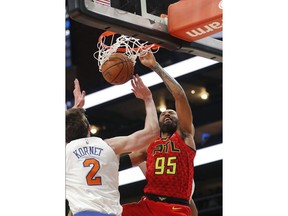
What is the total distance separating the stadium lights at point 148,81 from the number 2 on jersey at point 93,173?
13.0 inches

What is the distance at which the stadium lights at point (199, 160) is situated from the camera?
3.70 metres

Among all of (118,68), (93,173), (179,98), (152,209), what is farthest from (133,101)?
(152,209)

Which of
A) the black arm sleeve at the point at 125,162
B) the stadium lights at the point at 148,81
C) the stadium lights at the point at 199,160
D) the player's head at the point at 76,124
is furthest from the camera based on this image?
the black arm sleeve at the point at 125,162

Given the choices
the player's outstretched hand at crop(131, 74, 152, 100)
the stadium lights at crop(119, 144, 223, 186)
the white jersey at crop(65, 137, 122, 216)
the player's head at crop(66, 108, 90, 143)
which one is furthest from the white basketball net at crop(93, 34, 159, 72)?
the stadium lights at crop(119, 144, 223, 186)

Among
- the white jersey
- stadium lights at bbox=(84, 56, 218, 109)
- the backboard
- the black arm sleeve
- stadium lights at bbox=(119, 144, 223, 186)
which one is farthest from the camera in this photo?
the black arm sleeve

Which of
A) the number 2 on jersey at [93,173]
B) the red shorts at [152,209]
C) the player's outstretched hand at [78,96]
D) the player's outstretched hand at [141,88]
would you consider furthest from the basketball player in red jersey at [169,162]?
the player's outstretched hand at [78,96]

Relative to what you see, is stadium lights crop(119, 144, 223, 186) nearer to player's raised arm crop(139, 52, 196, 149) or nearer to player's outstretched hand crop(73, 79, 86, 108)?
player's raised arm crop(139, 52, 196, 149)

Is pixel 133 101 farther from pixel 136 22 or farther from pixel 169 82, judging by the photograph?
pixel 136 22

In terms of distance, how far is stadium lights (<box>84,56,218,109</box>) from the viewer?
4.04 meters

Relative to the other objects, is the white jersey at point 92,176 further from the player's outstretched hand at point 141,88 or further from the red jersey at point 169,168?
the player's outstretched hand at point 141,88

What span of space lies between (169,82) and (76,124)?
60 centimetres

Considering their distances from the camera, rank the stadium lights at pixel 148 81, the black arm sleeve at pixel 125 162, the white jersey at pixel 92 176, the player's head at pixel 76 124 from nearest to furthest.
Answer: the stadium lights at pixel 148 81
the white jersey at pixel 92 176
the player's head at pixel 76 124
the black arm sleeve at pixel 125 162
